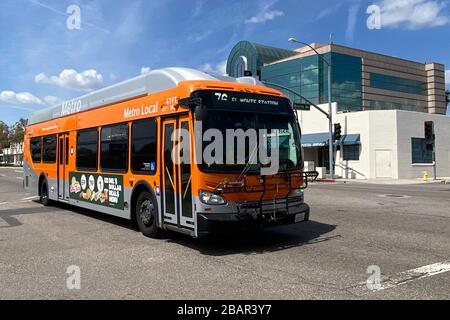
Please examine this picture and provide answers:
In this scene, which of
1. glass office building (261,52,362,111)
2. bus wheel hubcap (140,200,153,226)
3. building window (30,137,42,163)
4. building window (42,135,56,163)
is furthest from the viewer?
glass office building (261,52,362,111)

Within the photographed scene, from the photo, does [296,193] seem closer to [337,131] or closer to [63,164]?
[63,164]

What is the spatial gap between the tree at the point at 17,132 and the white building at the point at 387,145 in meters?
85.6

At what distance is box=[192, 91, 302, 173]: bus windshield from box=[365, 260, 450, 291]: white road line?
2803 mm

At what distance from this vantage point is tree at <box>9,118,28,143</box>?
105731 mm

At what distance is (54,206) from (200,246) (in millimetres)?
8777

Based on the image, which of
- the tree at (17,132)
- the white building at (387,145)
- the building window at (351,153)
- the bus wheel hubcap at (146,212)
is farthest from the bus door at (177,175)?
the tree at (17,132)

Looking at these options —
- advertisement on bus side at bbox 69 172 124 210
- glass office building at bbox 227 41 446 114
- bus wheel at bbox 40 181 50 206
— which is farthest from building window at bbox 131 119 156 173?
glass office building at bbox 227 41 446 114

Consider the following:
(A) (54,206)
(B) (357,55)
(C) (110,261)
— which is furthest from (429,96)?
(C) (110,261)

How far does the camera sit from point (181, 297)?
525 cm

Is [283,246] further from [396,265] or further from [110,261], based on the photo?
[110,261]

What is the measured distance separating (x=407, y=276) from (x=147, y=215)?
5.06 m

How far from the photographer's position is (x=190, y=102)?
24.7ft

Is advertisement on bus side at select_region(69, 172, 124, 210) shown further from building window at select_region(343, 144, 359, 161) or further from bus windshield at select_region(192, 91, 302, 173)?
building window at select_region(343, 144, 359, 161)
